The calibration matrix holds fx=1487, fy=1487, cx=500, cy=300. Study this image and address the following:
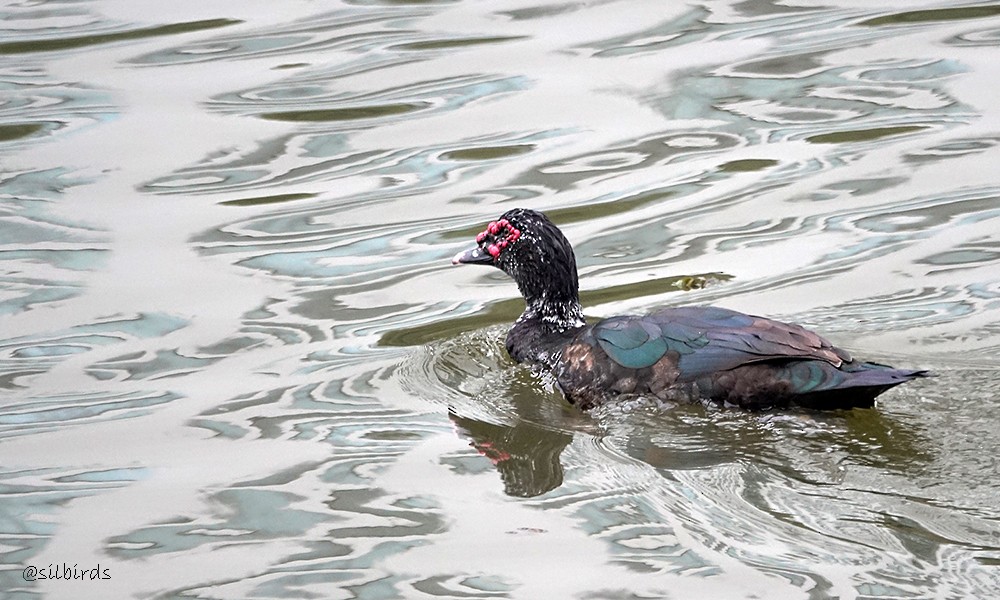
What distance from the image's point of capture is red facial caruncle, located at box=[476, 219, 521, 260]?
916cm

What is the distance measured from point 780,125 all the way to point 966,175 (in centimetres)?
180

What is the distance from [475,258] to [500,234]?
23 centimetres

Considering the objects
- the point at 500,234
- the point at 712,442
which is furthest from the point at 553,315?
the point at 712,442

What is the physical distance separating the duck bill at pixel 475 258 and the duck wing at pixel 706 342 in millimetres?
1234

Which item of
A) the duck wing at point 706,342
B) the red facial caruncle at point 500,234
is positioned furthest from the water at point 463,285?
the red facial caruncle at point 500,234

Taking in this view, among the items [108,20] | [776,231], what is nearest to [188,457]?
[776,231]

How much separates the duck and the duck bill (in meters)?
0.19

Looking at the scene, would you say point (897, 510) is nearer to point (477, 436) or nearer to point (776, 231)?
point (477, 436)

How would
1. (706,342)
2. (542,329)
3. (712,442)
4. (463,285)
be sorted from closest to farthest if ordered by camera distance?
(712,442)
(706,342)
(542,329)
(463,285)

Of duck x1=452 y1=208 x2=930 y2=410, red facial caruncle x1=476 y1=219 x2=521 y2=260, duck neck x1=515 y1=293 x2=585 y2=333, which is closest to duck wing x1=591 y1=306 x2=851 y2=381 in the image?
duck x1=452 y1=208 x2=930 y2=410

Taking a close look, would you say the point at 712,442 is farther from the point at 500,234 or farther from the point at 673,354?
the point at 500,234

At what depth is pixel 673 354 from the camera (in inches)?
311

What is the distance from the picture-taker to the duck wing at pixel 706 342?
299 inches

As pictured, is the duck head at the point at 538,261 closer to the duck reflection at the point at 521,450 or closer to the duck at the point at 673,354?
the duck at the point at 673,354
